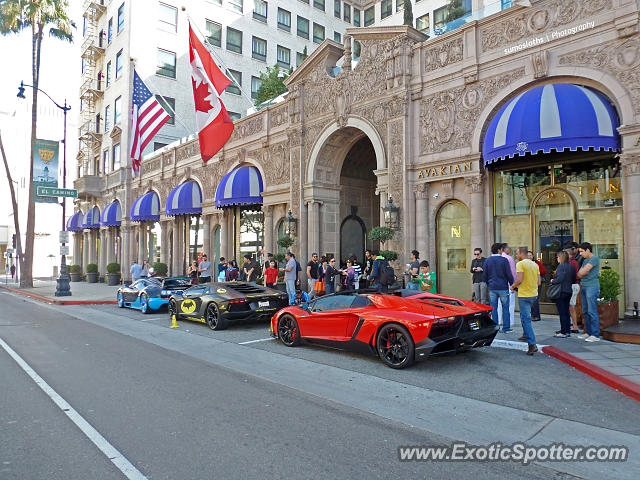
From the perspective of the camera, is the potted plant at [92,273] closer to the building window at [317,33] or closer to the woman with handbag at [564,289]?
the building window at [317,33]

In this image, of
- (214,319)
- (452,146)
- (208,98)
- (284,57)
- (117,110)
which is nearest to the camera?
(214,319)

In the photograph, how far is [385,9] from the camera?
133 feet

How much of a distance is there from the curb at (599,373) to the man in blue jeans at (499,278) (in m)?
1.67

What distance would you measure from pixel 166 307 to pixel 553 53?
566 inches

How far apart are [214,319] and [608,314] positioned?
355 inches

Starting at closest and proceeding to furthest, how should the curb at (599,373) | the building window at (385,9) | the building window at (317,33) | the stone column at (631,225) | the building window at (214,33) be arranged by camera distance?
the curb at (599,373), the stone column at (631,225), the building window at (214,33), the building window at (385,9), the building window at (317,33)

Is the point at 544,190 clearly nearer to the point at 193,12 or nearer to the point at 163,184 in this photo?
the point at 163,184

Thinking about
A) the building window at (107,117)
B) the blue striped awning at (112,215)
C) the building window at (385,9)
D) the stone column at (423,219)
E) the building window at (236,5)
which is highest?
the building window at (385,9)

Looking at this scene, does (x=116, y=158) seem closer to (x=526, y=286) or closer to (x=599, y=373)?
(x=526, y=286)

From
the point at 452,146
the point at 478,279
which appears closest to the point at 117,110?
the point at 452,146

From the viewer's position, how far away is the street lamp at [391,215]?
15188 mm

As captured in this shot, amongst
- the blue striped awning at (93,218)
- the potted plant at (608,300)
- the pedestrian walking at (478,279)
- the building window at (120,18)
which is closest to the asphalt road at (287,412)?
the potted plant at (608,300)

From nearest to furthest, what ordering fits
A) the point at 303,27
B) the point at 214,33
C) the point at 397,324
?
the point at 397,324 < the point at 214,33 < the point at 303,27

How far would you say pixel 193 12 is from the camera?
110 feet
